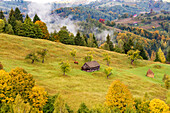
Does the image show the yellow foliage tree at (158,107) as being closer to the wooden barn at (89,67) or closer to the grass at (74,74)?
the grass at (74,74)

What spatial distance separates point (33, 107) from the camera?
23.2 metres

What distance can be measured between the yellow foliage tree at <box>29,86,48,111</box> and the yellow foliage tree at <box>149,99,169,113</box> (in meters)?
18.1

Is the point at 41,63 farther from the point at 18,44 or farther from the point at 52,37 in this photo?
the point at 52,37

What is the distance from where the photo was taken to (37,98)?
77.6ft

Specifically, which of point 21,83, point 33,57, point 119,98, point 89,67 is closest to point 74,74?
point 89,67

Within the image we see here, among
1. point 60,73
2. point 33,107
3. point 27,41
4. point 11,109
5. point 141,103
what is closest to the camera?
point 11,109

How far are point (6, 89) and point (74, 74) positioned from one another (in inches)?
1329

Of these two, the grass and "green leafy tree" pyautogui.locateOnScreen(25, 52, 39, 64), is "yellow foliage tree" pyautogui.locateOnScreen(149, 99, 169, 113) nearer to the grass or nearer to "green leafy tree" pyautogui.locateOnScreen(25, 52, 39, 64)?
the grass

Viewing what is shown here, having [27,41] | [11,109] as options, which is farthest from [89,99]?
[27,41]

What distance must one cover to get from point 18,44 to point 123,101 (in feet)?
208

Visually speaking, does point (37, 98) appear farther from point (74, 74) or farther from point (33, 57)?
point (33, 57)

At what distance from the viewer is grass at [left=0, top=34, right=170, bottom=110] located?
3869 centimetres

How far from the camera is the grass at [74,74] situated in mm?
38688

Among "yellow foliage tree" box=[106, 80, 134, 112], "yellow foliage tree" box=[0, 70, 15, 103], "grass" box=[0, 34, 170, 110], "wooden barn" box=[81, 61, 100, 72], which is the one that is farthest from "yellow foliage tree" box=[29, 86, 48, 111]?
"wooden barn" box=[81, 61, 100, 72]
